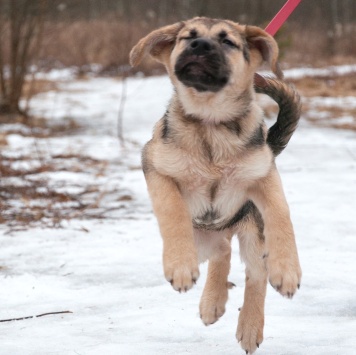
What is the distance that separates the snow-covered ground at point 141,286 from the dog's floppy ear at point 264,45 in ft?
3.87

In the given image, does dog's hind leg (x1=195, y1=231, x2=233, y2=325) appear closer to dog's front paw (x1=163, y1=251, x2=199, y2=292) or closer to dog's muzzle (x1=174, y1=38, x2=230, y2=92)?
dog's front paw (x1=163, y1=251, x2=199, y2=292)

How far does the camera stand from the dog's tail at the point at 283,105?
130 inches

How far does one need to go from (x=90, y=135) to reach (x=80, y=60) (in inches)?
377

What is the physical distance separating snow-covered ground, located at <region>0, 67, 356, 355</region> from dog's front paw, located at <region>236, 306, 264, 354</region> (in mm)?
91

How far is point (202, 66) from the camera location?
2.79m

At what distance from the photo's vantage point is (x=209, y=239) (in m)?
3.19

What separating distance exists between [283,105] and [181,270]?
1128 millimetres

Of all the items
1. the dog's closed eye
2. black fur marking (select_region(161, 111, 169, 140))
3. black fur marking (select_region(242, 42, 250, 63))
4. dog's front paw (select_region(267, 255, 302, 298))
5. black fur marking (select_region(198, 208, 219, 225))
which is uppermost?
the dog's closed eye

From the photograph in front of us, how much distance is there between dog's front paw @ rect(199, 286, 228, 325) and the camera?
3.20 metres

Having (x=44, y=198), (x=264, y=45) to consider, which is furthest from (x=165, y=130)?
(x=44, y=198)

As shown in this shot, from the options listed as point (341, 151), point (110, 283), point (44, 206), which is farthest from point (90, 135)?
point (110, 283)

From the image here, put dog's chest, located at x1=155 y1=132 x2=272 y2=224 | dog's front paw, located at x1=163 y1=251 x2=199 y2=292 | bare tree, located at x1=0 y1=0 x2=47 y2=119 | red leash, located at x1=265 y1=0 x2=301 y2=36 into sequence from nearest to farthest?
1. dog's front paw, located at x1=163 y1=251 x2=199 y2=292
2. dog's chest, located at x1=155 y1=132 x2=272 y2=224
3. red leash, located at x1=265 y1=0 x2=301 y2=36
4. bare tree, located at x1=0 y1=0 x2=47 y2=119

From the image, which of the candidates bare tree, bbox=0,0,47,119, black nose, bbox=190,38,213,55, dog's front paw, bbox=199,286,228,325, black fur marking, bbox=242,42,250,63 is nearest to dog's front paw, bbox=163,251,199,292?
dog's front paw, bbox=199,286,228,325

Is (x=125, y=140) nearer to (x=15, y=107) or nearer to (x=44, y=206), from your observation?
(x=15, y=107)
